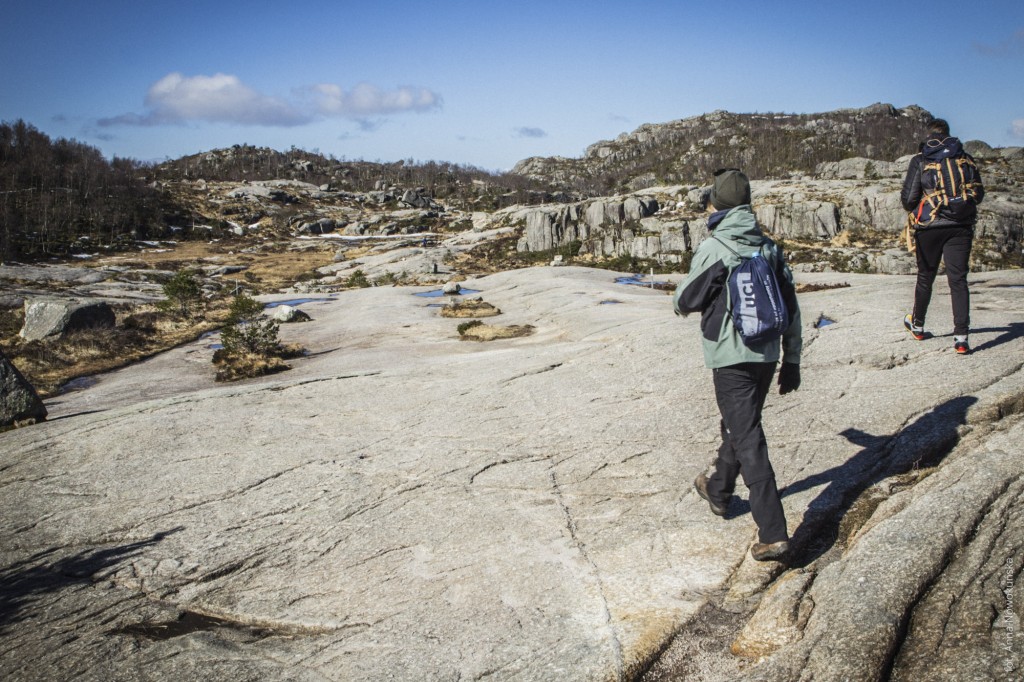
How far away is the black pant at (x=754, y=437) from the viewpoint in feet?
15.5

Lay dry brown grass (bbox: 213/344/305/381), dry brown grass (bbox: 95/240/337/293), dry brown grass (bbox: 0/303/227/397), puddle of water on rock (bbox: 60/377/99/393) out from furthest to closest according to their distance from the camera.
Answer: dry brown grass (bbox: 95/240/337/293) → dry brown grass (bbox: 0/303/227/397) → puddle of water on rock (bbox: 60/377/99/393) → dry brown grass (bbox: 213/344/305/381)

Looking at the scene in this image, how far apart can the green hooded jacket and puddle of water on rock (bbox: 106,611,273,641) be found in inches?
170

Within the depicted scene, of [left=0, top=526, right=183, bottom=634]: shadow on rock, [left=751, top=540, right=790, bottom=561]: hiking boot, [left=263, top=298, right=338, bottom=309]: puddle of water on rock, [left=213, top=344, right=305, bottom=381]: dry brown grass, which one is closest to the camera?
[left=751, top=540, right=790, bottom=561]: hiking boot

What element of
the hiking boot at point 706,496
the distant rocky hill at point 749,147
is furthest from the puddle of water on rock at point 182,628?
the distant rocky hill at point 749,147

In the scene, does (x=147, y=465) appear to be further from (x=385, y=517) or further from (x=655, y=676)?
(x=655, y=676)

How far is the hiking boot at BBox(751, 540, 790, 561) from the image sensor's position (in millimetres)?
4707

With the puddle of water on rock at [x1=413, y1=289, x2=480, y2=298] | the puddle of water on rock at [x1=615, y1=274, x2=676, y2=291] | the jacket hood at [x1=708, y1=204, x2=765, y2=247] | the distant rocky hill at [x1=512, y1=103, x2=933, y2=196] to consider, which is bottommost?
the puddle of water on rock at [x1=413, y1=289, x2=480, y2=298]

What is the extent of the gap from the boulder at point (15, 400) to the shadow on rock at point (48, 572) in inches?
225

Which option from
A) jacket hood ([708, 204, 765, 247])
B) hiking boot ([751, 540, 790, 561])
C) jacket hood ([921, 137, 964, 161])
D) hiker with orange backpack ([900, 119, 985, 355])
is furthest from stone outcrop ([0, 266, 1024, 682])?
jacket hood ([921, 137, 964, 161])

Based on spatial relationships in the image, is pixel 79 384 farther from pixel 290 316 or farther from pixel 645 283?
pixel 645 283

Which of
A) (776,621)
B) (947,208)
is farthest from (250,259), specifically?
(776,621)

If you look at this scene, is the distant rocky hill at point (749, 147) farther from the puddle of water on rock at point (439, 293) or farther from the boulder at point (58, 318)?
the boulder at point (58, 318)

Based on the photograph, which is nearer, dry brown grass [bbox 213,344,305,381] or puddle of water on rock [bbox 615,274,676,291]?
dry brown grass [bbox 213,344,305,381]

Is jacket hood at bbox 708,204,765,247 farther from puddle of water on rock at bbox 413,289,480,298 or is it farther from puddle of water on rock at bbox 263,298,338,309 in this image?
puddle of water on rock at bbox 263,298,338,309
